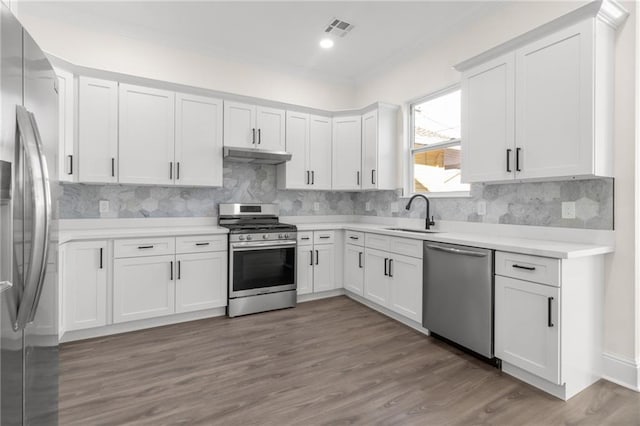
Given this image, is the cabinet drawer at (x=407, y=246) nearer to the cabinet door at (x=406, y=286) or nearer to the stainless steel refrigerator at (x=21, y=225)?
the cabinet door at (x=406, y=286)

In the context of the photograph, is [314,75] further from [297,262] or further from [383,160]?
[297,262]

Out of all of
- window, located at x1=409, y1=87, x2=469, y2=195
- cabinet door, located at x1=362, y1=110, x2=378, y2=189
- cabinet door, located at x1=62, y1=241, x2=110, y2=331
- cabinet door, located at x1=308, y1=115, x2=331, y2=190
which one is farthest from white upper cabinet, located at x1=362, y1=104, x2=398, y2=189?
cabinet door, located at x1=62, y1=241, x2=110, y2=331

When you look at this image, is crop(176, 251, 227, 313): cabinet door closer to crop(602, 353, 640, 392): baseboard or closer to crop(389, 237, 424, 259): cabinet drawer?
crop(389, 237, 424, 259): cabinet drawer

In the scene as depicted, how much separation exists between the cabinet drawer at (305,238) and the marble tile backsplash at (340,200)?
2.21 feet

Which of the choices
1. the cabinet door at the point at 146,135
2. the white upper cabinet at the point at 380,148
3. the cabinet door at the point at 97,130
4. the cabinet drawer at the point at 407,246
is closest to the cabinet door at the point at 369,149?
the white upper cabinet at the point at 380,148

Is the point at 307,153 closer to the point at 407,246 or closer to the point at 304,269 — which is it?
the point at 304,269

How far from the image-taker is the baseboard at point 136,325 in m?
2.86

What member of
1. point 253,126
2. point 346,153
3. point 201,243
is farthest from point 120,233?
point 346,153

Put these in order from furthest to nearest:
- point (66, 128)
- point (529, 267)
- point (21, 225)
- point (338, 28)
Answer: point (338, 28) → point (66, 128) → point (529, 267) → point (21, 225)

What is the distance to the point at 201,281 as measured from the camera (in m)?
3.36

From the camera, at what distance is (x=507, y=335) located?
2.25m

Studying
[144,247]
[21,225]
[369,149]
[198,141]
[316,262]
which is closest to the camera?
[21,225]

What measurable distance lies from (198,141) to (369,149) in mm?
2110

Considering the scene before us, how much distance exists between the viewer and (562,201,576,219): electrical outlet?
2.41m
